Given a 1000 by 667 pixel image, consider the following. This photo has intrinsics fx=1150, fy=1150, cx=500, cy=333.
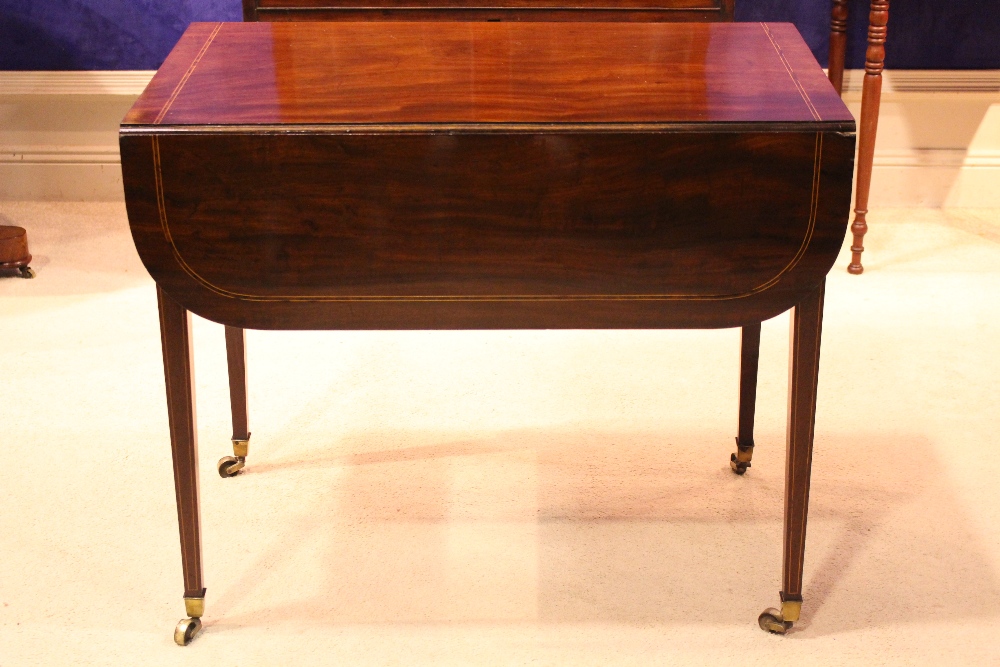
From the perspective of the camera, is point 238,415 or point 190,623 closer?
point 190,623

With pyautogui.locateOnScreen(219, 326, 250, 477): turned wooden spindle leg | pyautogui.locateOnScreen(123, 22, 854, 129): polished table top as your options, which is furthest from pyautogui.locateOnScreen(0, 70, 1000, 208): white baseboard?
pyautogui.locateOnScreen(123, 22, 854, 129): polished table top

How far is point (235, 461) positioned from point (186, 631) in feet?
1.66

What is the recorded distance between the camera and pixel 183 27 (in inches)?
134

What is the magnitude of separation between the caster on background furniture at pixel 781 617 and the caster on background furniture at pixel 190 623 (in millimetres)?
877

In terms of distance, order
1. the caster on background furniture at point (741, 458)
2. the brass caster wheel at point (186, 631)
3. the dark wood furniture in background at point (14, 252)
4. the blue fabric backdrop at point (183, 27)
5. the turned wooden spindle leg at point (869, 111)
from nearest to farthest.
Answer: the brass caster wheel at point (186, 631) < the caster on background furniture at point (741, 458) < the turned wooden spindle leg at point (869, 111) < the dark wood furniture in background at point (14, 252) < the blue fabric backdrop at point (183, 27)

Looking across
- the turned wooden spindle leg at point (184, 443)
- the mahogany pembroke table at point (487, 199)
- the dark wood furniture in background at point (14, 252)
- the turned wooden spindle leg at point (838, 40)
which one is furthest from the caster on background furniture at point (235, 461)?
the turned wooden spindle leg at point (838, 40)

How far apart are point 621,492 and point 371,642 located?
598 mm

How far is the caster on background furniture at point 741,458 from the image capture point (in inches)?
86.4

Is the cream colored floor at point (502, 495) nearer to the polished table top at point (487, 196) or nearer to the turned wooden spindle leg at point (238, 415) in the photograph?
the turned wooden spindle leg at point (238, 415)

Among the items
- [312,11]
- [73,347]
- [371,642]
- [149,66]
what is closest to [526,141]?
[371,642]

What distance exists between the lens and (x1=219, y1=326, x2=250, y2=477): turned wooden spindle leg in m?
2.17

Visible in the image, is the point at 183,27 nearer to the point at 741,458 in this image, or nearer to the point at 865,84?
the point at 865,84

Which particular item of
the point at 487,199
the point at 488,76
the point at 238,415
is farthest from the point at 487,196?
the point at 238,415

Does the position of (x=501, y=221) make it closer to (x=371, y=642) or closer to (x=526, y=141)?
(x=526, y=141)
